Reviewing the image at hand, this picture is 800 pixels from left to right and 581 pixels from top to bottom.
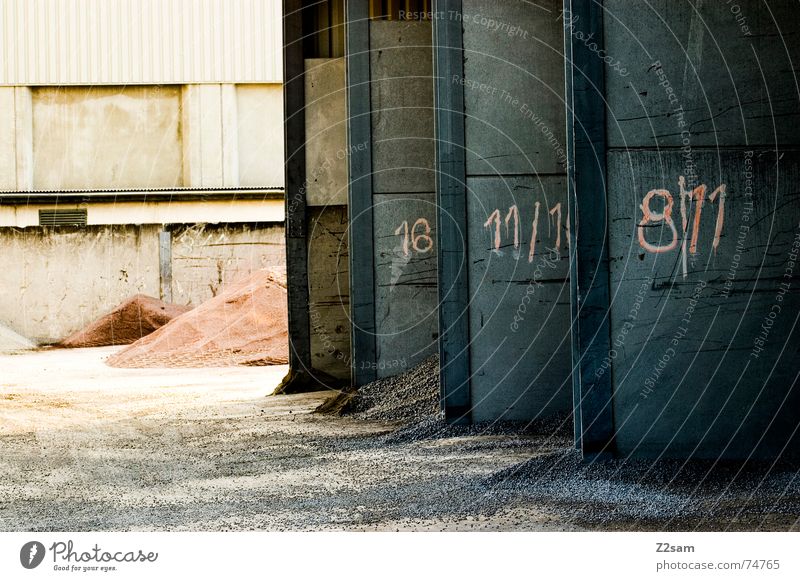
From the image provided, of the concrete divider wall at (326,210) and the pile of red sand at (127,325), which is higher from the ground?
the concrete divider wall at (326,210)

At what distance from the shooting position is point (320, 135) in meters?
14.0

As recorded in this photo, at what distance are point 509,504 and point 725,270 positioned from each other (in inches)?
76.5

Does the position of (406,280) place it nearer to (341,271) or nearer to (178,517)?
(341,271)

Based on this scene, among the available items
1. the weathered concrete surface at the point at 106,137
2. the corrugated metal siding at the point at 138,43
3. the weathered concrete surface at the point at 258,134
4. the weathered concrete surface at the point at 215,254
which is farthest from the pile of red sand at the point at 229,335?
the corrugated metal siding at the point at 138,43

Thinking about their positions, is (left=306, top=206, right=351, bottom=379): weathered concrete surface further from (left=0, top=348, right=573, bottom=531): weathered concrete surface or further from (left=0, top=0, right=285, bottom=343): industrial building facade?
(left=0, top=0, right=285, bottom=343): industrial building facade

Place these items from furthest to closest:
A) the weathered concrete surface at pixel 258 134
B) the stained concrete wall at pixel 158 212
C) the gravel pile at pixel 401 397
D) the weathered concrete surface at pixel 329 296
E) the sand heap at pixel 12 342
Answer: the weathered concrete surface at pixel 258 134 < the stained concrete wall at pixel 158 212 < the sand heap at pixel 12 342 < the weathered concrete surface at pixel 329 296 < the gravel pile at pixel 401 397

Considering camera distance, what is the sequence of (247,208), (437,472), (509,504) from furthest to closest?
1. (247,208)
2. (437,472)
3. (509,504)

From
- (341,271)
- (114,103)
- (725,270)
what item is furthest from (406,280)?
(114,103)

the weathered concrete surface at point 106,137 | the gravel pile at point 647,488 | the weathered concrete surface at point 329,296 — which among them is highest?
the weathered concrete surface at point 106,137

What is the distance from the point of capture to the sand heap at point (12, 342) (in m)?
24.7

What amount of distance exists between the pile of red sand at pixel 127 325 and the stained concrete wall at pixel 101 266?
1.07 metres

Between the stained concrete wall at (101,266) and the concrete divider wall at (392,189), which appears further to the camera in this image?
the stained concrete wall at (101,266)

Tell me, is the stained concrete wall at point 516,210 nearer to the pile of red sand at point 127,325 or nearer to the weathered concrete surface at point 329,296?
the weathered concrete surface at point 329,296

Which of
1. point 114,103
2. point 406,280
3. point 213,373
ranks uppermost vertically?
point 114,103
